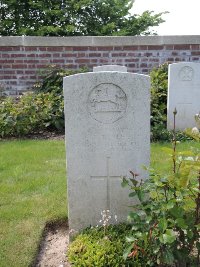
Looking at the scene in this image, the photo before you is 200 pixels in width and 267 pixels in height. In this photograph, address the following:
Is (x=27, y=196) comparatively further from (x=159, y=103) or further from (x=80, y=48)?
(x=80, y=48)

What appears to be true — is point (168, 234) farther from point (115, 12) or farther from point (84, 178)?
point (115, 12)

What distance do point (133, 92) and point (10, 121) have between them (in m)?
4.35

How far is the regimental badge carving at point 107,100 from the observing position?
2738 mm

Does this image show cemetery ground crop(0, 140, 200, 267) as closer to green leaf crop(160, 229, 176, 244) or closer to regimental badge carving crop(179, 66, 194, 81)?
green leaf crop(160, 229, 176, 244)

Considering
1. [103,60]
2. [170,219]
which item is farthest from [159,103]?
[170,219]

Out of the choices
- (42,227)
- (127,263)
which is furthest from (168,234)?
(42,227)

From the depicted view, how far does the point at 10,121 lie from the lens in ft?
21.8

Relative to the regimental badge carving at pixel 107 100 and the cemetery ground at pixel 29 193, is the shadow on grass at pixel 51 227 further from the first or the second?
the regimental badge carving at pixel 107 100

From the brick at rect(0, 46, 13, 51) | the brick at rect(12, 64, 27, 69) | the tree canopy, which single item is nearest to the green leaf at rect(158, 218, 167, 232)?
the brick at rect(12, 64, 27, 69)

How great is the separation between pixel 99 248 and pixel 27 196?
1.67 m

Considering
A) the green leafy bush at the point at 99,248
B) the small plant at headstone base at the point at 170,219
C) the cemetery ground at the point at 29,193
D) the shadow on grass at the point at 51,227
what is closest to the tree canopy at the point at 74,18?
the cemetery ground at the point at 29,193

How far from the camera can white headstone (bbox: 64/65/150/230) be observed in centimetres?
272

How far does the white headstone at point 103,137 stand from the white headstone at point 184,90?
13.0 ft

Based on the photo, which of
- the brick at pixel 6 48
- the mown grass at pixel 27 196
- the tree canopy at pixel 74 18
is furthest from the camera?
the tree canopy at pixel 74 18
